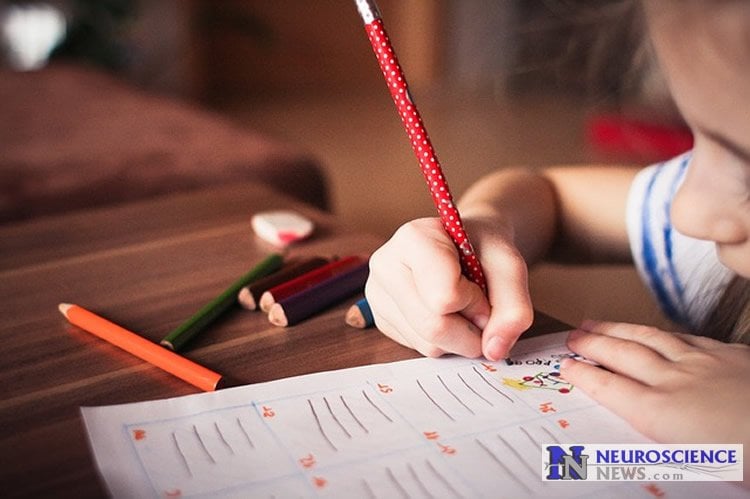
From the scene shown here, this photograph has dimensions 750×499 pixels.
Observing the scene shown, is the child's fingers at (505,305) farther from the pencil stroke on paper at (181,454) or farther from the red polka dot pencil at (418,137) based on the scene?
the pencil stroke on paper at (181,454)

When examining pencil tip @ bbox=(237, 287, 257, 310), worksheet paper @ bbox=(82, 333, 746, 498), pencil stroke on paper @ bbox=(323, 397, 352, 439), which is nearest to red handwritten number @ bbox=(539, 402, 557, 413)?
worksheet paper @ bbox=(82, 333, 746, 498)

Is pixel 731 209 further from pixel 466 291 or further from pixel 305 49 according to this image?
pixel 305 49

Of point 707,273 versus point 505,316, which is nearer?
point 505,316

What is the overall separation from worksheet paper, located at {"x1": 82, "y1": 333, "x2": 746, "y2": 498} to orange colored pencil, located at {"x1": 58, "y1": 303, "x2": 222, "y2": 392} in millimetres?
14

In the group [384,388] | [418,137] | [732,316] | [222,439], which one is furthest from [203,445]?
[732,316]

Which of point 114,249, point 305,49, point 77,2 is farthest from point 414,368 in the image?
point 305,49

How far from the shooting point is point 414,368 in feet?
1.57

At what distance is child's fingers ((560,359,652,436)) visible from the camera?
419 millimetres

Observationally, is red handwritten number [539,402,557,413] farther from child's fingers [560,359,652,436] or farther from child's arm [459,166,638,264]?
child's arm [459,166,638,264]

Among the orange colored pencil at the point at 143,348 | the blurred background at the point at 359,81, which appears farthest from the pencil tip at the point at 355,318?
the blurred background at the point at 359,81

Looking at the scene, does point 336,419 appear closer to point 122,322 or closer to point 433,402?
point 433,402

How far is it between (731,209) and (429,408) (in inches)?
8.1

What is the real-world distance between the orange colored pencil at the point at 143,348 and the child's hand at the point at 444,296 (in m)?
0.12

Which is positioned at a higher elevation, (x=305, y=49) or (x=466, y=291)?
(x=305, y=49)
